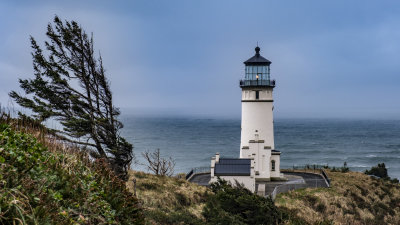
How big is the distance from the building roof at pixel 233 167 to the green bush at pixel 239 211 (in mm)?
9705

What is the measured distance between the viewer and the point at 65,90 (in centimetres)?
1345

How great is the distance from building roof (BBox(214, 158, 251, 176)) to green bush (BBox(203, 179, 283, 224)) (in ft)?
31.8

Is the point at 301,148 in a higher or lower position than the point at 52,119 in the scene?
lower

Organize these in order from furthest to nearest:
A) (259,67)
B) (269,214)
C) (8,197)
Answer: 1. (259,67)
2. (269,214)
3. (8,197)

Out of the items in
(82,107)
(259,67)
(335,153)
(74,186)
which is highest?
(259,67)

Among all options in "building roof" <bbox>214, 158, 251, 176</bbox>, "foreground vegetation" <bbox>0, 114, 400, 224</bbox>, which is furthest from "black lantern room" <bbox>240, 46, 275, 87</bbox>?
"foreground vegetation" <bbox>0, 114, 400, 224</bbox>

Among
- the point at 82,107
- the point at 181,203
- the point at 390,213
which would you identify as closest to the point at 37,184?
the point at 82,107

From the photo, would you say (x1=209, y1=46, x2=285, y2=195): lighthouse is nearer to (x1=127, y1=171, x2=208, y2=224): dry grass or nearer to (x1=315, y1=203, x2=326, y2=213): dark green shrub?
(x1=315, y1=203, x2=326, y2=213): dark green shrub

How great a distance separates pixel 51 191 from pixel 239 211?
874cm

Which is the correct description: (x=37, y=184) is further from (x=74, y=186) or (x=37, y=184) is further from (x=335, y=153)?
(x=335, y=153)

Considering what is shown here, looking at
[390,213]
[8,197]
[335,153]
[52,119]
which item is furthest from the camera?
[335,153]

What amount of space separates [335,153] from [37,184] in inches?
2898

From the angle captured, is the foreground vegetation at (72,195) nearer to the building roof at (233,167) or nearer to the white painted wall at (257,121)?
the building roof at (233,167)

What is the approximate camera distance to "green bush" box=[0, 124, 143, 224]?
3.79 metres
